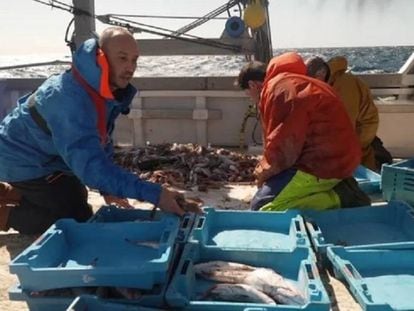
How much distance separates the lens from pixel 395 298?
113 inches

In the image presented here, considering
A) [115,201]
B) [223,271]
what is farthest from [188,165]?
[223,271]

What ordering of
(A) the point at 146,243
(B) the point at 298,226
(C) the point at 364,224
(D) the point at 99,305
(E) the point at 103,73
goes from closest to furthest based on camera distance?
(D) the point at 99,305, (A) the point at 146,243, (E) the point at 103,73, (B) the point at 298,226, (C) the point at 364,224

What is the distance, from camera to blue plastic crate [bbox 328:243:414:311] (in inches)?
112

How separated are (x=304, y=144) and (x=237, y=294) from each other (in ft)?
5.39

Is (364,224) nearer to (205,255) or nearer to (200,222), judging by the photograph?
(200,222)

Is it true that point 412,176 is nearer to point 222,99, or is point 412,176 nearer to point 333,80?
point 333,80

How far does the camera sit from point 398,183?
4.50 metres

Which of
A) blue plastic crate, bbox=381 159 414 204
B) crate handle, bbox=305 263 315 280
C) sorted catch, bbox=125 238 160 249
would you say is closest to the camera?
crate handle, bbox=305 263 315 280

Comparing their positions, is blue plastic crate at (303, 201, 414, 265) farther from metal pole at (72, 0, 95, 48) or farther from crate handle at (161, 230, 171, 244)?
metal pole at (72, 0, 95, 48)

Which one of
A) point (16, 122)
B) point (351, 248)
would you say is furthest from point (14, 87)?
point (351, 248)

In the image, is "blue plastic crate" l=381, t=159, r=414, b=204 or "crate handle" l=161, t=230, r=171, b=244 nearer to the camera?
"crate handle" l=161, t=230, r=171, b=244

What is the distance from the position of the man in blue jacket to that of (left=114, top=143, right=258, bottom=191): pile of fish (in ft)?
6.43

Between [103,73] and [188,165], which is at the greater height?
[103,73]

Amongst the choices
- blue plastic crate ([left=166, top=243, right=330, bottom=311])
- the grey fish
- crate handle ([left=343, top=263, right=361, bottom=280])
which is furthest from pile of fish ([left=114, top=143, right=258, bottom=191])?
crate handle ([left=343, top=263, right=361, bottom=280])
